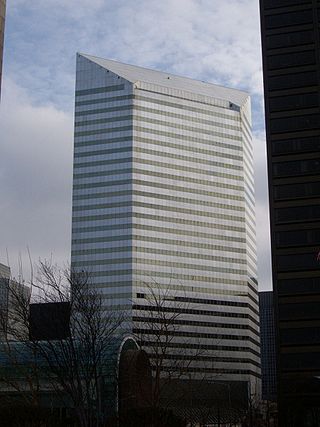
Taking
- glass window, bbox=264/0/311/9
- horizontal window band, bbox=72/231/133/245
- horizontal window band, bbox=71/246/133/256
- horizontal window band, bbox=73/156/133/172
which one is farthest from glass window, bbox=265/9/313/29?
horizontal window band, bbox=71/246/133/256

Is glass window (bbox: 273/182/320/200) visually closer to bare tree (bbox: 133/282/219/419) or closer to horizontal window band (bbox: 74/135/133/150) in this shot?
bare tree (bbox: 133/282/219/419)

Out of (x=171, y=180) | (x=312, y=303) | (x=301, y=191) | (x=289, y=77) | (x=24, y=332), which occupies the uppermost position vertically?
(x=171, y=180)

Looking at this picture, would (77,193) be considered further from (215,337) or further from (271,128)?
(271,128)

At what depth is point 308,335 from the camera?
97312mm

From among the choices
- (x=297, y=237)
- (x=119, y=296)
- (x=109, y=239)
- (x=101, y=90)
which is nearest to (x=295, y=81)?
(x=297, y=237)

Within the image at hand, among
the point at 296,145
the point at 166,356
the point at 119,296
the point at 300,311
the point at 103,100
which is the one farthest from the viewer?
the point at 103,100

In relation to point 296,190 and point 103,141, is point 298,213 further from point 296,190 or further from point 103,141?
point 103,141

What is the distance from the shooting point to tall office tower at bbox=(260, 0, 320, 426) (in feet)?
317

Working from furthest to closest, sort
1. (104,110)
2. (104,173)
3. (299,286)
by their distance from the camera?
(104,110) < (104,173) < (299,286)

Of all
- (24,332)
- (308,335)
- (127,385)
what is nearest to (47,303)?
(24,332)

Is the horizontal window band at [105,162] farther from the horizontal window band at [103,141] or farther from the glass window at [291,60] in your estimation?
the glass window at [291,60]

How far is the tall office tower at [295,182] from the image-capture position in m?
96.5

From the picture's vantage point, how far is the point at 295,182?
103 m

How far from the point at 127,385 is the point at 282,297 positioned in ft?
157
